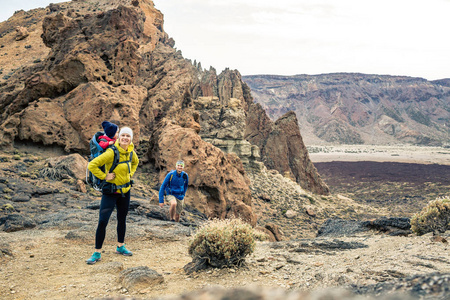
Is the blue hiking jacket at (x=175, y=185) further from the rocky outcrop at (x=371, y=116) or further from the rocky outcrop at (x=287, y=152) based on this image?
the rocky outcrop at (x=371, y=116)

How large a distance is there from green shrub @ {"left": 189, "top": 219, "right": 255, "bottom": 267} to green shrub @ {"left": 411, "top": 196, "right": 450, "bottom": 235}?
5.17 m

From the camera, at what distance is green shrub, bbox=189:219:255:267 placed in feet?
16.7

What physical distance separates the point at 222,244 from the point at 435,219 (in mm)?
5873

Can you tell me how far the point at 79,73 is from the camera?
49.4 feet

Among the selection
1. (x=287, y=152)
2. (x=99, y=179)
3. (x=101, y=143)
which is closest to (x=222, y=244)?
(x=99, y=179)

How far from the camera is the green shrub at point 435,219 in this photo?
7680mm

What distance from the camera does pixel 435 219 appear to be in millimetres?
7750

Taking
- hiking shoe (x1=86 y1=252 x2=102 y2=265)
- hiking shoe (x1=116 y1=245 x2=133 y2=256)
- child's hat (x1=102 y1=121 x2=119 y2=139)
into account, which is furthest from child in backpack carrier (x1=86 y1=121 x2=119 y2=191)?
hiking shoe (x1=116 y1=245 x2=133 y2=256)

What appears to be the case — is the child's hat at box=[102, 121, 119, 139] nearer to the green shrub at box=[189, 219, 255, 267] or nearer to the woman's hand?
the woman's hand

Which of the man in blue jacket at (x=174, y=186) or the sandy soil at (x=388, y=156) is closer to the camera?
the man in blue jacket at (x=174, y=186)

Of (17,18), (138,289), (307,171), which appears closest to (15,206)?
(138,289)

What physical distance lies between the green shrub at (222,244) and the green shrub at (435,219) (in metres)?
5.17

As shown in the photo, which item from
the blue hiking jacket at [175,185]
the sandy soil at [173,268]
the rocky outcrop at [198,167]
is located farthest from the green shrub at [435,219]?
the rocky outcrop at [198,167]

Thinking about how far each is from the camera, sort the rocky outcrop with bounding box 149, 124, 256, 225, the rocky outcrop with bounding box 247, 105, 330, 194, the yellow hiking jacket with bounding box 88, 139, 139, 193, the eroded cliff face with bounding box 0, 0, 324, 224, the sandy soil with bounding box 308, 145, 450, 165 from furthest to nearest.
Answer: the sandy soil with bounding box 308, 145, 450, 165, the rocky outcrop with bounding box 247, 105, 330, 194, the eroded cliff face with bounding box 0, 0, 324, 224, the rocky outcrop with bounding box 149, 124, 256, 225, the yellow hiking jacket with bounding box 88, 139, 139, 193
